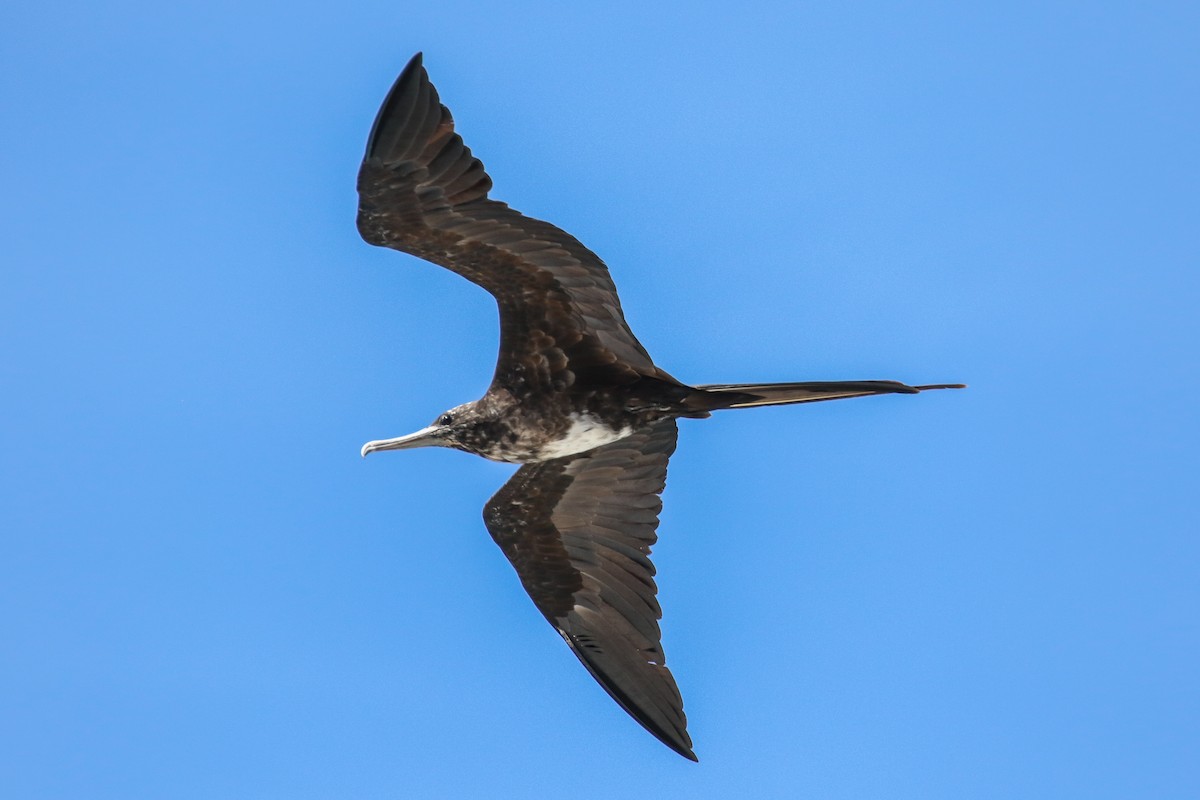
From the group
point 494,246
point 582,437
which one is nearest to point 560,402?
point 582,437

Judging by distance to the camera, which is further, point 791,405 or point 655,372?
point 655,372

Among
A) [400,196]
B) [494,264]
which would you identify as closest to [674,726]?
[494,264]

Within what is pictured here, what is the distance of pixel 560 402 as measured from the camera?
8109mm

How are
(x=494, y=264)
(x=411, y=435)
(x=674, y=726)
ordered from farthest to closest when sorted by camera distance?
1. (x=411, y=435)
2. (x=674, y=726)
3. (x=494, y=264)

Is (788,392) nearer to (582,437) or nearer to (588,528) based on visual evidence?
(582,437)

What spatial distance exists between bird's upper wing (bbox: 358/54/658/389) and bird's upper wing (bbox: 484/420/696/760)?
0.83 m

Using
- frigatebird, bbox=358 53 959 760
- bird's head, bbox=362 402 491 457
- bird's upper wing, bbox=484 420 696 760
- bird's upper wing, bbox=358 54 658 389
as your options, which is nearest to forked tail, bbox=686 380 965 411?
frigatebird, bbox=358 53 959 760

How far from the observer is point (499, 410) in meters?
8.24

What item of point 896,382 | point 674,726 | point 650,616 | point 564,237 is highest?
point 564,237

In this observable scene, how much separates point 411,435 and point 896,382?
2.96 metres

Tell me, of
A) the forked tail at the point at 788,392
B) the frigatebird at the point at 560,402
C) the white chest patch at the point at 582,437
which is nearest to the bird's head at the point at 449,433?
the frigatebird at the point at 560,402

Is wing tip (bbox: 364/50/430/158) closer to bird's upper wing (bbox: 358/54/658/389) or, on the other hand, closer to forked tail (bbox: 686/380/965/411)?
bird's upper wing (bbox: 358/54/658/389)

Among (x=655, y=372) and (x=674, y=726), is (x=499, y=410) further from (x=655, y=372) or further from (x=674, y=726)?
(x=674, y=726)

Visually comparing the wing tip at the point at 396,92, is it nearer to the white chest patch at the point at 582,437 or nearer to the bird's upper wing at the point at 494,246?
the bird's upper wing at the point at 494,246
